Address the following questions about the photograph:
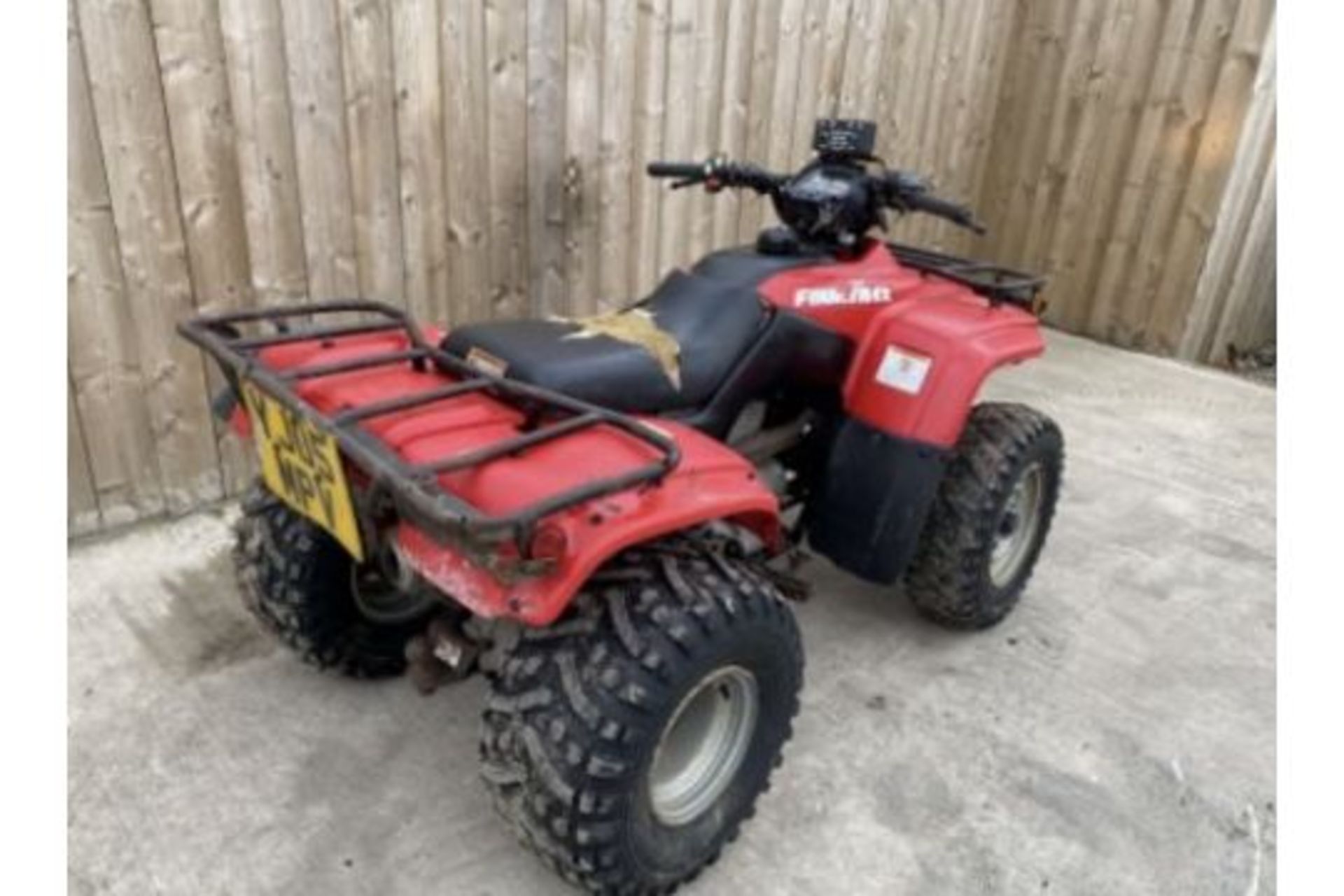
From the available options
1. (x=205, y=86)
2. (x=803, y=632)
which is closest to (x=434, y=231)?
(x=205, y=86)

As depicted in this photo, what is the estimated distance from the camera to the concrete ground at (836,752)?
90.4 inches

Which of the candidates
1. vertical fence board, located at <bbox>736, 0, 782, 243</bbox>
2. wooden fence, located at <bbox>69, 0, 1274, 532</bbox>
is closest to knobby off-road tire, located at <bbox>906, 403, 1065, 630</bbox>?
wooden fence, located at <bbox>69, 0, 1274, 532</bbox>

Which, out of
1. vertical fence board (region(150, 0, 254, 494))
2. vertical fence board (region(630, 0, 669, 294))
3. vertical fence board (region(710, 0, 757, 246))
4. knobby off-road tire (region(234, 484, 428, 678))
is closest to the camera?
knobby off-road tire (region(234, 484, 428, 678))

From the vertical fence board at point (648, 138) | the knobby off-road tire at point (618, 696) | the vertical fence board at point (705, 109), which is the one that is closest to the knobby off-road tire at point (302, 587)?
the knobby off-road tire at point (618, 696)

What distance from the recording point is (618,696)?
184 centimetres

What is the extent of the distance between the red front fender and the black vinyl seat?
448 mm

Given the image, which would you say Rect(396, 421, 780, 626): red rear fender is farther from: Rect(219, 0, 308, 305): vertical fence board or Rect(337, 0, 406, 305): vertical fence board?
Rect(337, 0, 406, 305): vertical fence board

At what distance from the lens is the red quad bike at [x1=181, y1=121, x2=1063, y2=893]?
184 centimetres

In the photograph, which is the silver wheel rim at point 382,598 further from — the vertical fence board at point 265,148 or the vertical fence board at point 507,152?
the vertical fence board at point 507,152

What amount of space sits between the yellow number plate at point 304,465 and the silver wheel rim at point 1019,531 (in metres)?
2.12

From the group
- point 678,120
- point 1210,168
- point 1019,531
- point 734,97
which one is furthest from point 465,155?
point 1210,168

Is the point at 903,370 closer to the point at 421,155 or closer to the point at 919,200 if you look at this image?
the point at 919,200

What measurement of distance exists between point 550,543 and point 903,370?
1431 mm

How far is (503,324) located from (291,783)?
1.25 m
